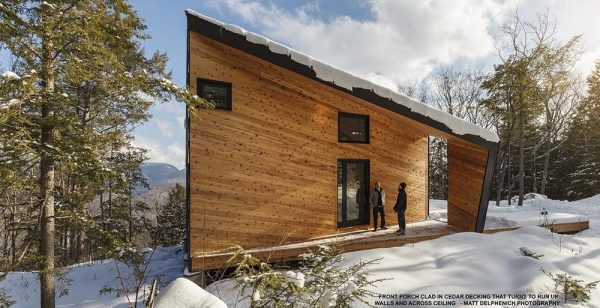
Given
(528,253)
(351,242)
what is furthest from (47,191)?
(528,253)

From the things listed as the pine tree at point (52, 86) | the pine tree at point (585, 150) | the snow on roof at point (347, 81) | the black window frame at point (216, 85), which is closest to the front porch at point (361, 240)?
the pine tree at point (52, 86)

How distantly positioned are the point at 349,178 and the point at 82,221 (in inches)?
259

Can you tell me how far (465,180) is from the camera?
30.4 feet

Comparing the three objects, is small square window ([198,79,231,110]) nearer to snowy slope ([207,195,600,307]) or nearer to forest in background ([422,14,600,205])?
snowy slope ([207,195,600,307])

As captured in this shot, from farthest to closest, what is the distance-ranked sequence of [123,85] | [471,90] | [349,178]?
[471,90]
[349,178]
[123,85]

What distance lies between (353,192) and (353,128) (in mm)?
1948

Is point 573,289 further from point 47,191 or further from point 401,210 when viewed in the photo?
point 47,191

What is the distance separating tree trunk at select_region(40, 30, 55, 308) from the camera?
5.38 metres

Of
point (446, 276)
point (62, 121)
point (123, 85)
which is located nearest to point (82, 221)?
point (62, 121)

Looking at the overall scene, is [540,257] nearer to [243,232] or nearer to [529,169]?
[243,232]

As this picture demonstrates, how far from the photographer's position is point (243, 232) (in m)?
6.95

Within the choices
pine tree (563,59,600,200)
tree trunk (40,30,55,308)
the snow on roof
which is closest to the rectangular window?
the snow on roof

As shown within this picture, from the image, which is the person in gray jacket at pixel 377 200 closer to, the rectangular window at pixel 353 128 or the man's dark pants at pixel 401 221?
the man's dark pants at pixel 401 221

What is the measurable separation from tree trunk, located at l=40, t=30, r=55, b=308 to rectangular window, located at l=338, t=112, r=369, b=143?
6.58 metres
